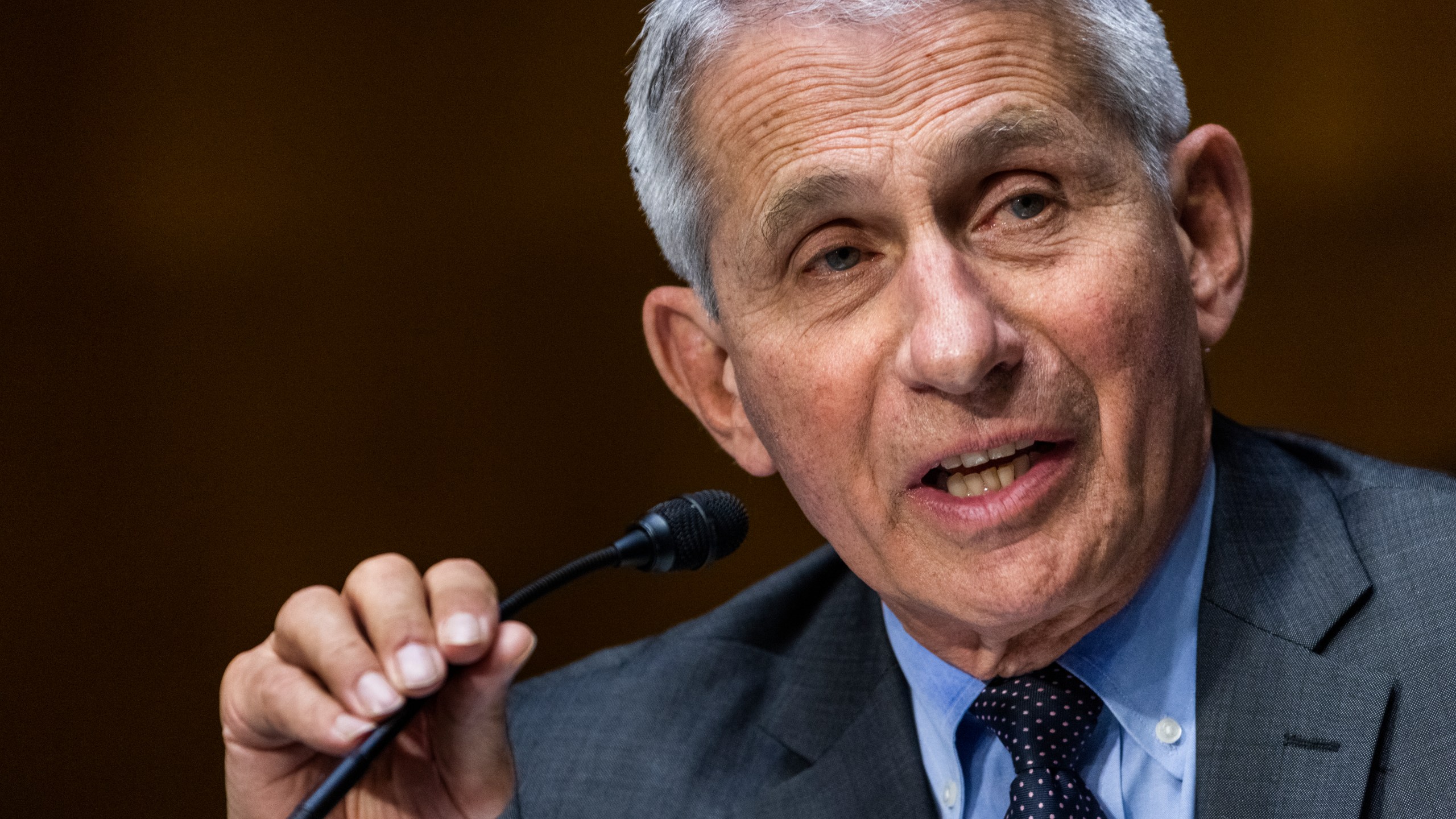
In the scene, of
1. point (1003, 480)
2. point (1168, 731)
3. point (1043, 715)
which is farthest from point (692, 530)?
point (1168, 731)

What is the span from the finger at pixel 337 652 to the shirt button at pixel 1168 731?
2.98 feet

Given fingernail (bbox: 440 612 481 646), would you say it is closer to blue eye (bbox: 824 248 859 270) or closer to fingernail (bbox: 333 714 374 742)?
fingernail (bbox: 333 714 374 742)

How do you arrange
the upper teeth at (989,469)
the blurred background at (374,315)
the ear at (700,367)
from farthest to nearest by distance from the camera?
the blurred background at (374,315) → the ear at (700,367) → the upper teeth at (989,469)

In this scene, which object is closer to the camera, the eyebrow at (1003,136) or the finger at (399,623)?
the finger at (399,623)

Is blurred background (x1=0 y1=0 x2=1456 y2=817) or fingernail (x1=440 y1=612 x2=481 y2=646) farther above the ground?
fingernail (x1=440 y1=612 x2=481 y2=646)

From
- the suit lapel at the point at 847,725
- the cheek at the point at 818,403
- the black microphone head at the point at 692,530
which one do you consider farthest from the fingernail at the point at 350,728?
the suit lapel at the point at 847,725

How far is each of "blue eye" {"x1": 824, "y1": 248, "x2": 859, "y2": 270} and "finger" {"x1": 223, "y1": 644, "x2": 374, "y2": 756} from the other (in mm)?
749

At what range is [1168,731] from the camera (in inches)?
67.4

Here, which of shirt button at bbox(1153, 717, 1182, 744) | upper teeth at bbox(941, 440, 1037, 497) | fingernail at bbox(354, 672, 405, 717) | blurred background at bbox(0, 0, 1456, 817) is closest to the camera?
fingernail at bbox(354, 672, 405, 717)

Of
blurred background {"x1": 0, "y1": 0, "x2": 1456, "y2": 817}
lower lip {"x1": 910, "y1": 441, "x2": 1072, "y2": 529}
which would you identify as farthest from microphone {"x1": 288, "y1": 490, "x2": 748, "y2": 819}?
blurred background {"x1": 0, "y1": 0, "x2": 1456, "y2": 817}

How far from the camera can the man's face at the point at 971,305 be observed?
1578 millimetres

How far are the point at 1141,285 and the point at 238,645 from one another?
2.25 meters

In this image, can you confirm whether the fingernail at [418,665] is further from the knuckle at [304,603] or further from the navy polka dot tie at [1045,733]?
the navy polka dot tie at [1045,733]

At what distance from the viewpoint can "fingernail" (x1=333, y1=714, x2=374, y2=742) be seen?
1380mm
